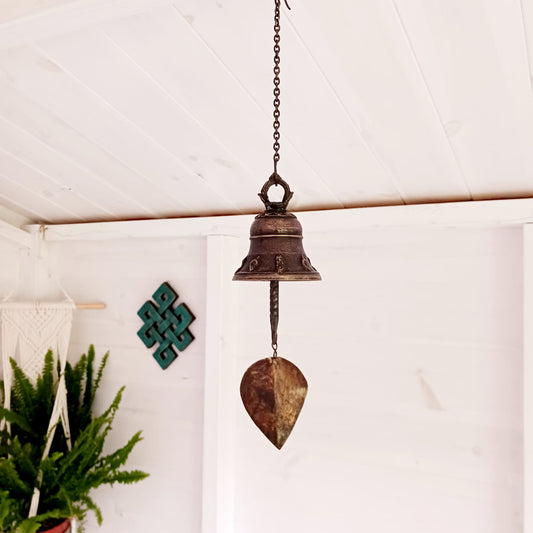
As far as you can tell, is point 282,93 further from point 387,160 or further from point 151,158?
point 151,158

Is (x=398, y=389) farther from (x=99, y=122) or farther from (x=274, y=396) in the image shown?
(x=99, y=122)

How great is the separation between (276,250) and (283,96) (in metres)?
0.43

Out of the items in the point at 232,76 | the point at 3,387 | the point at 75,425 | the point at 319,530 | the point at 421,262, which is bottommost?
the point at 319,530

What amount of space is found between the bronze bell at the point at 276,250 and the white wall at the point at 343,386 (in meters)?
0.66

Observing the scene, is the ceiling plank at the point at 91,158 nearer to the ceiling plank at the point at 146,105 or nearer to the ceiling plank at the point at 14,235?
the ceiling plank at the point at 146,105

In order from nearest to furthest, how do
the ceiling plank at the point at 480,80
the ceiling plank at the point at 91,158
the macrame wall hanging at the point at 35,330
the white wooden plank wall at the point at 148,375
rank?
the ceiling plank at the point at 480,80, the ceiling plank at the point at 91,158, the white wooden plank wall at the point at 148,375, the macrame wall hanging at the point at 35,330

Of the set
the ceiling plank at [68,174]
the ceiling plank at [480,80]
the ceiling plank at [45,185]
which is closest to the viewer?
the ceiling plank at [480,80]

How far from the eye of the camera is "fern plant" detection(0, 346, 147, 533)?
5.70ft

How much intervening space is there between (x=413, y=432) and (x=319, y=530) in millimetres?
468

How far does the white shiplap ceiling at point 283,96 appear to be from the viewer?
0.95 metres

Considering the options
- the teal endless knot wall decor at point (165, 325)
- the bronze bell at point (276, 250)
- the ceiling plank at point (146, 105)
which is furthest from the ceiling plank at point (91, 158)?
the bronze bell at point (276, 250)

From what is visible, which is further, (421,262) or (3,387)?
(3,387)

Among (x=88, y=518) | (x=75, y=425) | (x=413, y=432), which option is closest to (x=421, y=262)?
(x=413, y=432)

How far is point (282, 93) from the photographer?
1.13 metres
